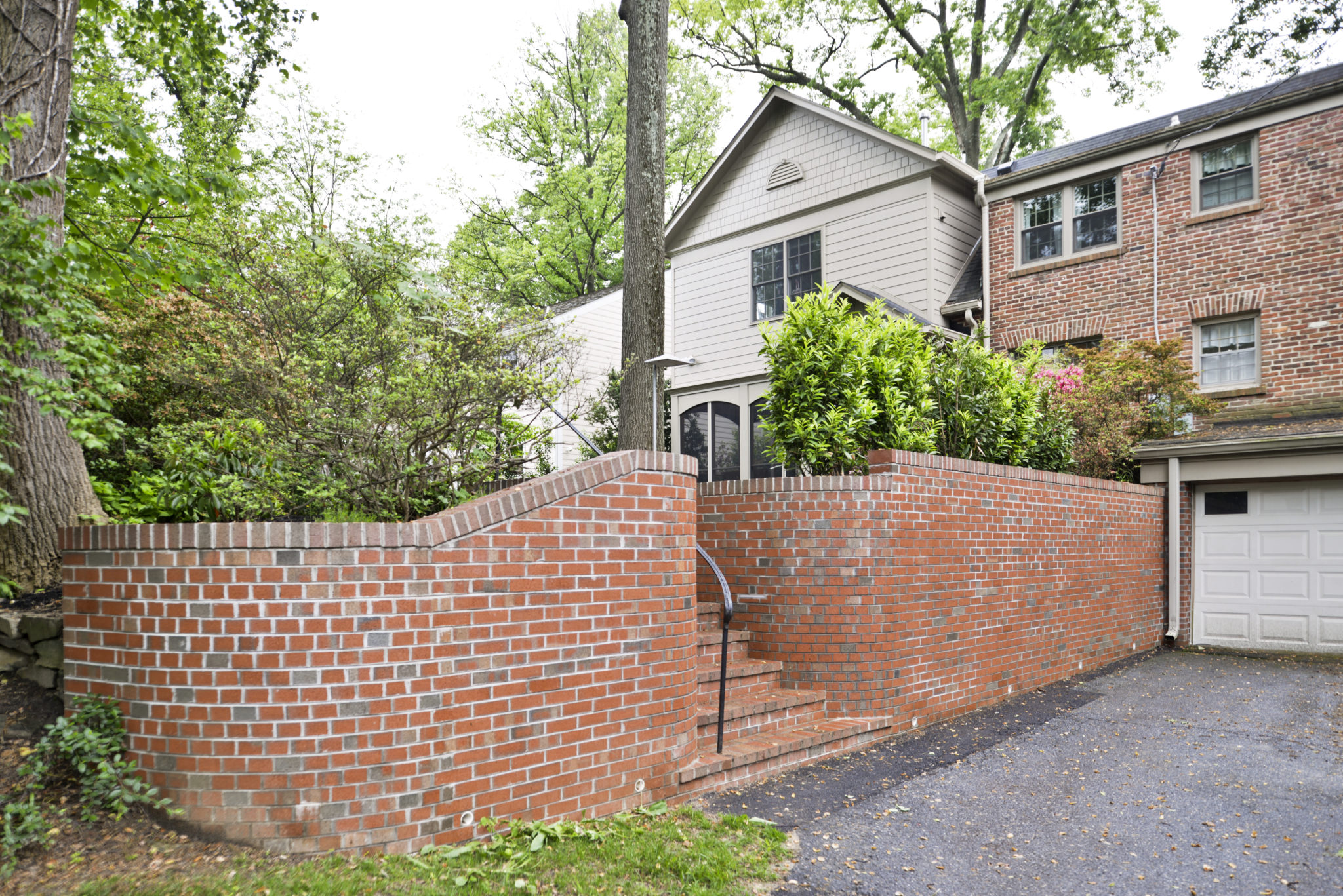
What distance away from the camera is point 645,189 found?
8.41m

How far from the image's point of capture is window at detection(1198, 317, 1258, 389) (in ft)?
37.7

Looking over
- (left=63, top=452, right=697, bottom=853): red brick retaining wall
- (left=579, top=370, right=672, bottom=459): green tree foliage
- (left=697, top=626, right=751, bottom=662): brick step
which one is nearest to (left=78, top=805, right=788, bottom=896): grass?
(left=63, top=452, right=697, bottom=853): red brick retaining wall

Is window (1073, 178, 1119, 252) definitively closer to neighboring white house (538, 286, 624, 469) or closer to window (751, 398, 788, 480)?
window (751, 398, 788, 480)

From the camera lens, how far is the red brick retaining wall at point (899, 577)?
6203mm

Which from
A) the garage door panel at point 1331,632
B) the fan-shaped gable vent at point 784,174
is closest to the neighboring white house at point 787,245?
the fan-shaped gable vent at point 784,174

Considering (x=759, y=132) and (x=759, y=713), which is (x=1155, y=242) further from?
(x=759, y=713)

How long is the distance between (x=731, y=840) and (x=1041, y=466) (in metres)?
6.69

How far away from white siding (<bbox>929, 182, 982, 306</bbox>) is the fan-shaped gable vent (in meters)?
2.63

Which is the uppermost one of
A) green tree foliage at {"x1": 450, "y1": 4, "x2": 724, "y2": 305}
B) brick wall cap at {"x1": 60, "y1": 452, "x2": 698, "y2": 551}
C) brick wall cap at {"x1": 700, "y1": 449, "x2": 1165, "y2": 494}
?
green tree foliage at {"x1": 450, "y1": 4, "x2": 724, "y2": 305}

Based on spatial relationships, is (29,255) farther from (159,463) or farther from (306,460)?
(159,463)

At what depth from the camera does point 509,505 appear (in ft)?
13.5

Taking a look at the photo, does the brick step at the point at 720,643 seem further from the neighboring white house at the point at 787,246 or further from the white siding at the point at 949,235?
the white siding at the point at 949,235

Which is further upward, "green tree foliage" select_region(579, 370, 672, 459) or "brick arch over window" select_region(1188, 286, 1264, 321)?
"brick arch over window" select_region(1188, 286, 1264, 321)

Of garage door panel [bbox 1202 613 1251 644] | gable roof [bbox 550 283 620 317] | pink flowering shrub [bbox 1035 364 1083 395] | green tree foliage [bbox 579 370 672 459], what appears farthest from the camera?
gable roof [bbox 550 283 620 317]
